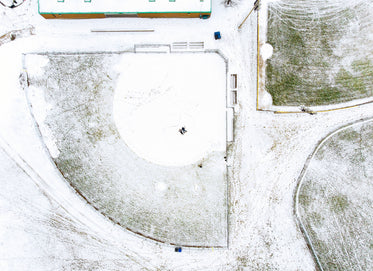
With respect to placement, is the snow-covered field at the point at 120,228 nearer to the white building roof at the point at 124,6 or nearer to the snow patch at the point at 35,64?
the snow patch at the point at 35,64

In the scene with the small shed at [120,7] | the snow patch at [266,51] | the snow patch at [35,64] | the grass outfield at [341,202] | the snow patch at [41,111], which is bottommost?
the grass outfield at [341,202]

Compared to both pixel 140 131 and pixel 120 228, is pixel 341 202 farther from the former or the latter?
pixel 120 228

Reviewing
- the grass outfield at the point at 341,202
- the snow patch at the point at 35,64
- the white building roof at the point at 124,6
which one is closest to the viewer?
the white building roof at the point at 124,6

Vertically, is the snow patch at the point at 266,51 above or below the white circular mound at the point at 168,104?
above

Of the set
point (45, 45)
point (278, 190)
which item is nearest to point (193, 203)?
point (278, 190)

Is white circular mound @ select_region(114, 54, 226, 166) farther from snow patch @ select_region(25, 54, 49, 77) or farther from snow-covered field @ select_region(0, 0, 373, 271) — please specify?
snow patch @ select_region(25, 54, 49, 77)

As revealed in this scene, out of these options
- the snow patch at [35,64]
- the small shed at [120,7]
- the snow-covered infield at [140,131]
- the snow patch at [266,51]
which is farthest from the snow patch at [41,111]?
the snow patch at [266,51]
